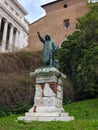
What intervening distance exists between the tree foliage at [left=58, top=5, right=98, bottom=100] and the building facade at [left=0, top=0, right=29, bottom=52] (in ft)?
91.3

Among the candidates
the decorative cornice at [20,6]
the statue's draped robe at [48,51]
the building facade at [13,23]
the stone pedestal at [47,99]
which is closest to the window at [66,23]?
the building facade at [13,23]

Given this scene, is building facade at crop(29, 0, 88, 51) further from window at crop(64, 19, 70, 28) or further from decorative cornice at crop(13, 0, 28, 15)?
decorative cornice at crop(13, 0, 28, 15)

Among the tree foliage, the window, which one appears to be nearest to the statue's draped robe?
the tree foliage

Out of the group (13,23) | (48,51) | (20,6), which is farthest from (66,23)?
(48,51)

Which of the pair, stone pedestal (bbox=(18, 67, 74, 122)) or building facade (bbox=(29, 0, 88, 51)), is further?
building facade (bbox=(29, 0, 88, 51))

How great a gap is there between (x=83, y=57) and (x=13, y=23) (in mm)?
37659

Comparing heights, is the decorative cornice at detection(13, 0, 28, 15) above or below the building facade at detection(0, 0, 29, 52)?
above

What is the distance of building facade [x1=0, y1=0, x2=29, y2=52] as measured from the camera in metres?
52.8

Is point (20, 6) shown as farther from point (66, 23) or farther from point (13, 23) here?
point (66, 23)

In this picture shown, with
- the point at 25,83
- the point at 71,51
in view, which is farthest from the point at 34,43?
the point at 25,83

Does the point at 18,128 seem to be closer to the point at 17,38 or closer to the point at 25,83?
the point at 25,83

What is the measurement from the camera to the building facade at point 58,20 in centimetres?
3784

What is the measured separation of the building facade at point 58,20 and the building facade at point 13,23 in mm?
11944

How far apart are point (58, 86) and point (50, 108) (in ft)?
3.74
